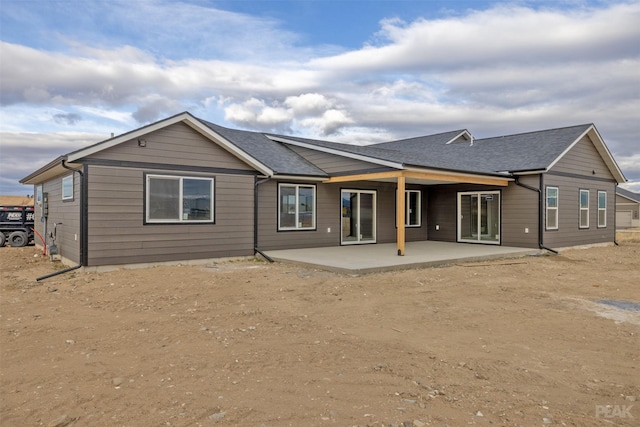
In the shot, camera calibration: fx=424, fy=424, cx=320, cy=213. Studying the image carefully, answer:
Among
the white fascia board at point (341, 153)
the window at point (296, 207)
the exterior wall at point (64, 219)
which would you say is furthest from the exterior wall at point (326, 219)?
the exterior wall at point (64, 219)

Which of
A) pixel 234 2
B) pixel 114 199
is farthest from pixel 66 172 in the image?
pixel 234 2

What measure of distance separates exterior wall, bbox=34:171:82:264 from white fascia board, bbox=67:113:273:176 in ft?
2.54

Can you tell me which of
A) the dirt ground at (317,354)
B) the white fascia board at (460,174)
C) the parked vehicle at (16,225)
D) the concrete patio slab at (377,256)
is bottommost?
the dirt ground at (317,354)

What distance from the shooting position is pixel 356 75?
52.1 feet

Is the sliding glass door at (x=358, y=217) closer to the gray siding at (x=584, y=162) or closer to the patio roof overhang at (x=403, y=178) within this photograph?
the patio roof overhang at (x=403, y=178)

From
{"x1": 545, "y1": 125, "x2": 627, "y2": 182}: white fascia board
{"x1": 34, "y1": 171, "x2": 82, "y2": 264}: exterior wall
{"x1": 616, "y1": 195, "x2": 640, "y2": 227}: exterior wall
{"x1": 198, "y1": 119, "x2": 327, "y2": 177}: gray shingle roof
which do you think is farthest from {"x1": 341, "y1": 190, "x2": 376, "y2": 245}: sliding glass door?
{"x1": 616, "y1": 195, "x2": 640, "y2": 227}: exterior wall

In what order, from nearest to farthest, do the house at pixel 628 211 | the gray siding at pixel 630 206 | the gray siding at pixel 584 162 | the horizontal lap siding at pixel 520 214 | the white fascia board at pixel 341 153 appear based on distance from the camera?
the white fascia board at pixel 341 153 < the horizontal lap siding at pixel 520 214 < the gray siding at pixel 584 162 < the house at pixel 628 211 < the gray siding at pixel 630 206

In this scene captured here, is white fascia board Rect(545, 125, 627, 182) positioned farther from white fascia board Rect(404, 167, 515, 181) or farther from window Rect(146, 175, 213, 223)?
window Rect(146, 175, 213, 223)

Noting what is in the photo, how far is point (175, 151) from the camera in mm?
10164

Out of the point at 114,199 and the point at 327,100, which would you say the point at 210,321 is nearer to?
the point at 114,199

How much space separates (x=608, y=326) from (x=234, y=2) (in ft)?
37.2

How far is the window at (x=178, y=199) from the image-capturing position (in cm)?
986

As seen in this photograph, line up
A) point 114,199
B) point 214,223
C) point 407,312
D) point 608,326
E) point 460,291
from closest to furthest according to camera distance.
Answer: point 608,326 → point 407,312 → point 460,291 → point 114,199 → point 214,223

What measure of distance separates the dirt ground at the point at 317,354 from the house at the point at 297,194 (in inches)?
87.5
